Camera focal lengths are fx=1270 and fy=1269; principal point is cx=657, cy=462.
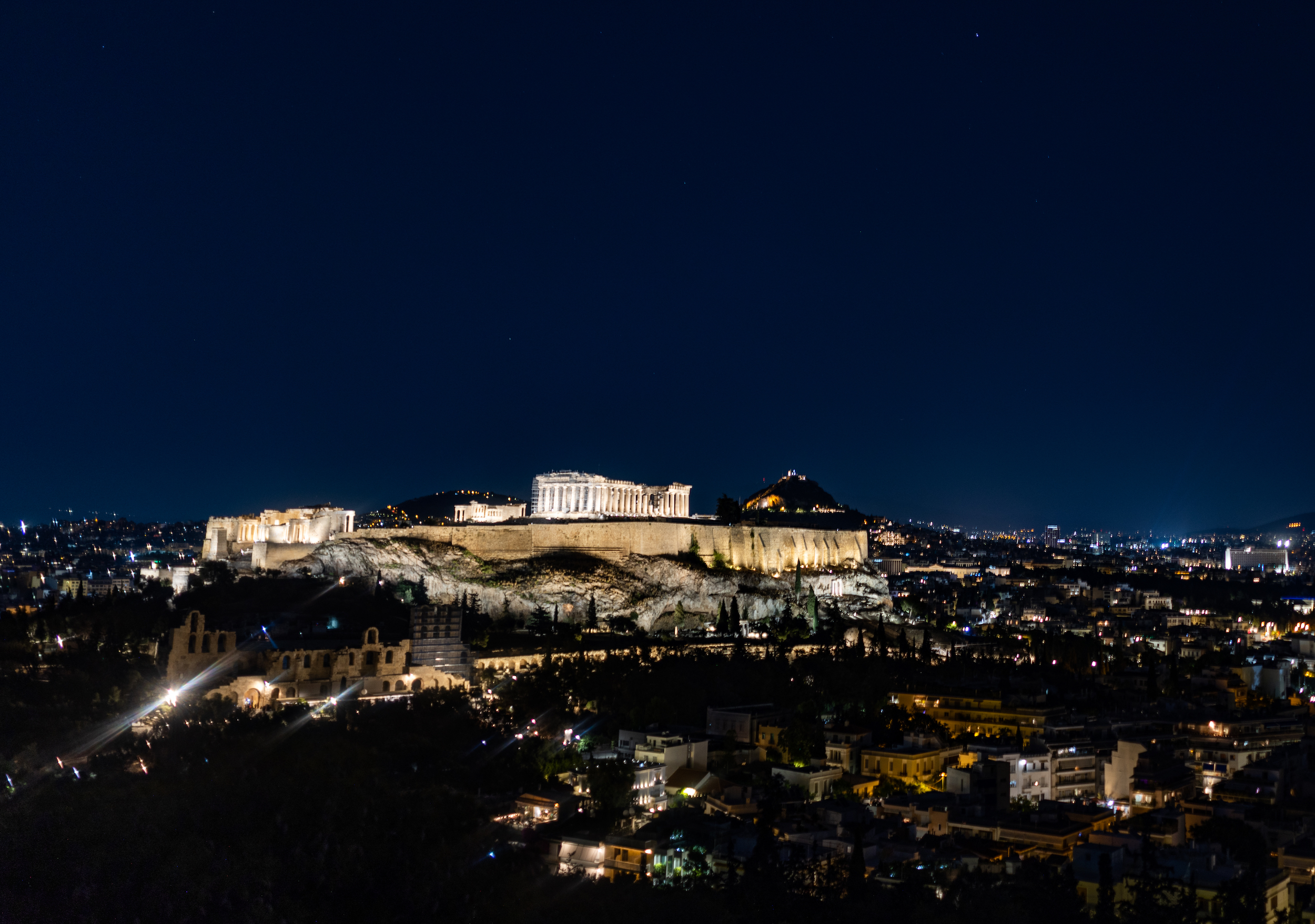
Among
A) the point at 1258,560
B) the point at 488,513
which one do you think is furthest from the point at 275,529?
the point at 1258,560

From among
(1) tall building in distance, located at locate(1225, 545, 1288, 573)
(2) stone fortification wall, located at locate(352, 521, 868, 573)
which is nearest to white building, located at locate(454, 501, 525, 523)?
(2) stone fortification wall, located at locate(352, 521, 868, 573)

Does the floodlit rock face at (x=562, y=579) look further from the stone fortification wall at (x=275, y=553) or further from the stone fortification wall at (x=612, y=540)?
the stone fortification wall at (x=275, y=553)

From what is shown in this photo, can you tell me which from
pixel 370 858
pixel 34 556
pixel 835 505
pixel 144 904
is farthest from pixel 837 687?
pixel 835 505

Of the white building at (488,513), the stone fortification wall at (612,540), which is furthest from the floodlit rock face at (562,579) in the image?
the white building at (488,513)

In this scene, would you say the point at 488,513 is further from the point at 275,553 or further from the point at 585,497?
the point at 275,553

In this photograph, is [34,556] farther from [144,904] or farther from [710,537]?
[144,904]

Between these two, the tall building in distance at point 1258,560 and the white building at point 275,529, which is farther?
the tall building in distance at point 1258,560
